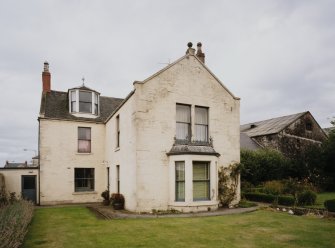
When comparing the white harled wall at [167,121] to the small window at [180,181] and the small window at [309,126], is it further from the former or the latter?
the small window at [309,126]

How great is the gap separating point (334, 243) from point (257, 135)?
29.5 m

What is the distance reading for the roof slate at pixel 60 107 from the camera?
23.5 meters

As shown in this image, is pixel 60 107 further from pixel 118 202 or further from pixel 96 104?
pixel 118 202

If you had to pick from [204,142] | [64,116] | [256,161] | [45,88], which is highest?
[45,88]

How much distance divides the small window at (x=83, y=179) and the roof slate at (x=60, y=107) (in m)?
4.42

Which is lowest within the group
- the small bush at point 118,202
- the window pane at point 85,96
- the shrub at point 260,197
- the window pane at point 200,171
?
the shrub at point 260,197

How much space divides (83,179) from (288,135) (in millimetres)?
25545

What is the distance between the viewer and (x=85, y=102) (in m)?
25.0

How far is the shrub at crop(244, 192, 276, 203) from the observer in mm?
19938

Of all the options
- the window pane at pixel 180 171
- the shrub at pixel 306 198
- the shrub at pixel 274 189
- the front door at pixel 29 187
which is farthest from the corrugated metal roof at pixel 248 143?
the front door at pixel 29 187

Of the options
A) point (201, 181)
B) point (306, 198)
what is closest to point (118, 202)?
point (201, 181)

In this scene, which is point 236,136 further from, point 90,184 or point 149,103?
point 90,184

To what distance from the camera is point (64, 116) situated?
23.7m

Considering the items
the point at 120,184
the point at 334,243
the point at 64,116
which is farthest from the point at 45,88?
the point at 334,243
